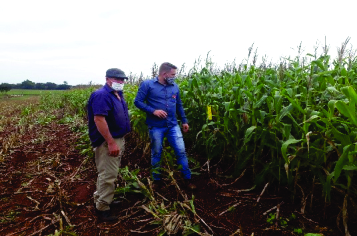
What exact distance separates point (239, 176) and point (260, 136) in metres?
0.66

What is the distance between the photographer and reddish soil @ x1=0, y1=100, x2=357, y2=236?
2.56m

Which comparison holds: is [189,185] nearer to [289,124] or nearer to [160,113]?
[160,113]

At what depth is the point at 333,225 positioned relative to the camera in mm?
2459

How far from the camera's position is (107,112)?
2.77 meters

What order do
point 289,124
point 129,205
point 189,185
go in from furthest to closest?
point 189,185, point 129,205, point 289,124

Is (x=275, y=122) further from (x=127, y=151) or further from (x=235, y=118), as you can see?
(x=127, y=151)

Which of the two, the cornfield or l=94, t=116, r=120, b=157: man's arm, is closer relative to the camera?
the cornfield

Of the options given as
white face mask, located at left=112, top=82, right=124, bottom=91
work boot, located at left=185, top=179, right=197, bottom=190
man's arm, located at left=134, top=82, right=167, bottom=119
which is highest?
white face mask, located at left=112, top=82, right=124, bottom=91

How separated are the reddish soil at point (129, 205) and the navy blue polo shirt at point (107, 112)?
78 cm

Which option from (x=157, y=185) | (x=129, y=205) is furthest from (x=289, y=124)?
(x=129, y=205)

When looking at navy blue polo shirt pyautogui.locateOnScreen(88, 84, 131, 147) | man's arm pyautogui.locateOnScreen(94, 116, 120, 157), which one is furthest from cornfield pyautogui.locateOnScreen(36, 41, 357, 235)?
man's arm pyautogui.locateOnScreen(94, 116, 120, 157)

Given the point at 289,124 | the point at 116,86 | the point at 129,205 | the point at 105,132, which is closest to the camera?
the point at 289,124

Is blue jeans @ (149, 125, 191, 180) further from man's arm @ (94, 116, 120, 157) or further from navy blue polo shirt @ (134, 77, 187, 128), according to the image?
man's arm @ (94, 116, 120, 157)

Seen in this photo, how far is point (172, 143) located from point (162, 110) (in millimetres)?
424
